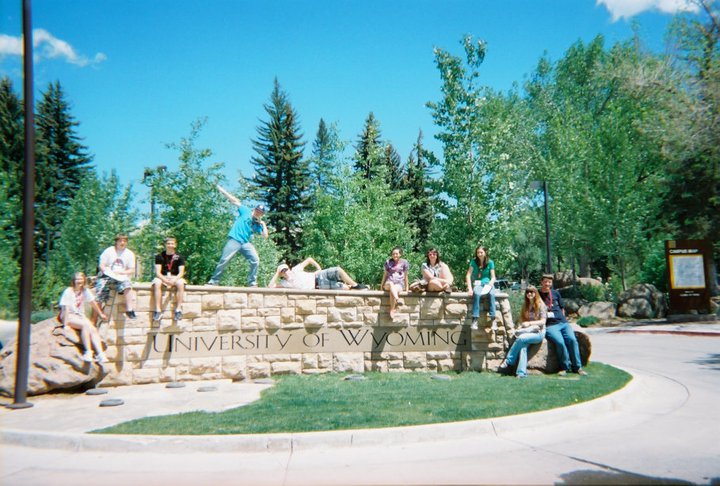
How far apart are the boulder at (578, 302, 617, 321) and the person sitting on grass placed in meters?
16.2

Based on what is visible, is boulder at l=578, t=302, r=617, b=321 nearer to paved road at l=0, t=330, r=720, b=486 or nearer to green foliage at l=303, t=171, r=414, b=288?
green foliage at l=303, t=171, r=414, b=288

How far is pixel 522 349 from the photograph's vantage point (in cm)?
971

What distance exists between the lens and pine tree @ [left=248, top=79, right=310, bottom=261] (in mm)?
44125

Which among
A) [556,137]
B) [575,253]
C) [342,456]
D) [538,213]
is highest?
[556,137]

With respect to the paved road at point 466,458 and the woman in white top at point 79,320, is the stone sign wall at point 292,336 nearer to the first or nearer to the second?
the woman in white top at point 79,320

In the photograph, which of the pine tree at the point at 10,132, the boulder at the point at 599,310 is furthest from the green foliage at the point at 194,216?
the pine tree at the point at 10,132

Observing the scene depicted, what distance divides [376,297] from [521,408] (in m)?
3.97

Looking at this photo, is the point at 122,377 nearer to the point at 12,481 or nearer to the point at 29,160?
the point at 29,160

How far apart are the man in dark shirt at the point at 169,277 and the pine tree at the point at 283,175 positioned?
1340 inches

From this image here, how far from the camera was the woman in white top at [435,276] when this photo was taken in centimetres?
1027

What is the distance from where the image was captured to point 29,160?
25.4ft

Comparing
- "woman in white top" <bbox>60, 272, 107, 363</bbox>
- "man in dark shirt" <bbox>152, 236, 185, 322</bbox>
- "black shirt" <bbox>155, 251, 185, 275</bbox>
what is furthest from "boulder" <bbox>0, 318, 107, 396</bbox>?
"black shirt" <bbox>155, 251, 185, 275</bbox>

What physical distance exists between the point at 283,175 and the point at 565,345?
123ft

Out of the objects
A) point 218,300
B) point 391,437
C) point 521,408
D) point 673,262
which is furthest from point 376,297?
point 673,262
